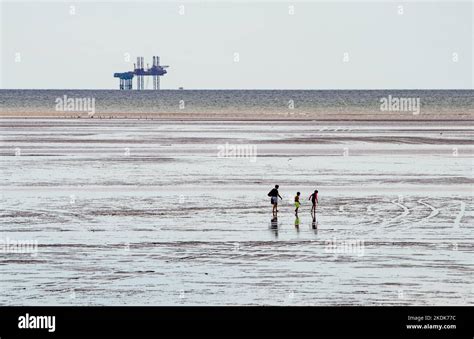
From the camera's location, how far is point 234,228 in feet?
128

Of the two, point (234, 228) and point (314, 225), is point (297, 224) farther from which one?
point (234, 228)

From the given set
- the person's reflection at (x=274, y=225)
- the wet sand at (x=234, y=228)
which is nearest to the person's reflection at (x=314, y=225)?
the wet sand at (x=234, y=228)

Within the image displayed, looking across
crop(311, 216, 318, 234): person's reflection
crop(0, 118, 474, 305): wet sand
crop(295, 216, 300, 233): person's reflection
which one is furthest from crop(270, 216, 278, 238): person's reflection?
crop(311, 216, 318, 234): person's reflection

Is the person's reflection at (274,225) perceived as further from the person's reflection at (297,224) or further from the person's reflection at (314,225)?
the person's reflection at (314,225)

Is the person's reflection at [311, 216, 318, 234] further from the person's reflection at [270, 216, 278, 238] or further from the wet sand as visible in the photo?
the person's reflection at [270, 216, 278, 238]

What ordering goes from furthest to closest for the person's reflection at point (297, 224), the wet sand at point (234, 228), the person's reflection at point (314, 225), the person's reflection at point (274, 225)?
the person's reflection at point (297, 224)
the person's reflection at point (314, 225)
the person's reflection at point (274, 225)
the wet sand at point (234, 228)

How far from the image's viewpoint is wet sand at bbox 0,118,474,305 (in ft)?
94.1

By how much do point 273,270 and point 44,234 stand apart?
9.61 m

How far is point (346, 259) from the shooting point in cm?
3319

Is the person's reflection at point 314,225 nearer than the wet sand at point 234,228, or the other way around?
the wet sand at point 234,228

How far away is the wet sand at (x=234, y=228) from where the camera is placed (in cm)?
2869
